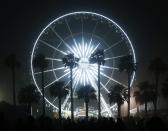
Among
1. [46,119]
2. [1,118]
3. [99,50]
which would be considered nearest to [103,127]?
[46,119]

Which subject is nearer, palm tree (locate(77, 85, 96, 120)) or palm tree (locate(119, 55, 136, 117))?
palm tree (locate(77, 85, 96, 120))

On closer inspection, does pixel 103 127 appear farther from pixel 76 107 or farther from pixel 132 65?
pixel 76 107

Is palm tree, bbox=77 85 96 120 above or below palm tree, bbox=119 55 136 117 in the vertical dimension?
below

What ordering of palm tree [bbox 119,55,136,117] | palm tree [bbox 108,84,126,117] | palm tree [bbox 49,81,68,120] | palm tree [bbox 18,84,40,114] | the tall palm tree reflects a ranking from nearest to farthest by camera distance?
palm tree [bbox 119,55,136,117], palm tree [bbox 49,81,68,120], palm tree [bbox 108,84,126,117], palm tree [bbox 18,84,40,114], the tall palm tree

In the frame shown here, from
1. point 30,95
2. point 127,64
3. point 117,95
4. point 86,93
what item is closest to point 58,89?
point 86,93

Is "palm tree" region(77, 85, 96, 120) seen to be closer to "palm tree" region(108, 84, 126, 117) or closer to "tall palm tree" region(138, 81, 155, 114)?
"palm tree" region(108, 84, 126, 117)

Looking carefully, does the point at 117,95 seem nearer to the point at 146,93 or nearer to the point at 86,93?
the point at 86,93

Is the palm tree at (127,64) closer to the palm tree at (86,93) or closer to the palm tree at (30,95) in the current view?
the palm tree at (86,93)

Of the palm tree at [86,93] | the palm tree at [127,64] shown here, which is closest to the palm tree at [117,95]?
the palm tree at [86,93]

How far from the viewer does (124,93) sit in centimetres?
10125

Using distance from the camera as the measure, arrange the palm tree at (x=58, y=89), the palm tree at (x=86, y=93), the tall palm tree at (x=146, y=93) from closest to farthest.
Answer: the palm tree at (x=86, y=93)
the palm tree at (x=58, y=89)
the tall palm tree at (x=146, y=93)

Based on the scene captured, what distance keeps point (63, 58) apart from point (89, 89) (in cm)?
671

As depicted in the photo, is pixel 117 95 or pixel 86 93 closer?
pixel 86 93

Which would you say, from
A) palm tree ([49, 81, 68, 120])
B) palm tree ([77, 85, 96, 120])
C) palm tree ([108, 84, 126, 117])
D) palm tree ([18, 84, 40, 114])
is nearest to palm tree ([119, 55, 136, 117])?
palm tree ([108, 84, 126, 117])
